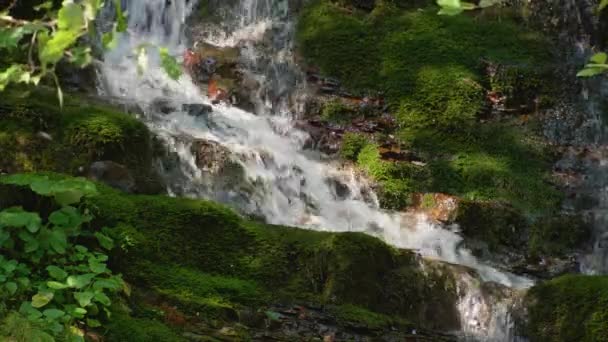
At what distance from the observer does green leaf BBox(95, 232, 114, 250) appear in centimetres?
424

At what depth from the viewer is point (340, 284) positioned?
5.02 metres

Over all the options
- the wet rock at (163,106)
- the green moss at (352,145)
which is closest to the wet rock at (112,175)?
the wet rock at (163,106)

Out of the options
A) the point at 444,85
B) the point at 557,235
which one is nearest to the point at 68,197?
the point at 557,235

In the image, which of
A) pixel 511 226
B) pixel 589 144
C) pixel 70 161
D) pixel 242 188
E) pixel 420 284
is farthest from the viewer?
pixel 589 144

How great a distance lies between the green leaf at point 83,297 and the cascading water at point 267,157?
10.3 feet

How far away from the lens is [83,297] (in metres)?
3.57

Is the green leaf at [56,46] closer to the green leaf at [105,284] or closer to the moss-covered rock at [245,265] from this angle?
the green leaf at [105,284]

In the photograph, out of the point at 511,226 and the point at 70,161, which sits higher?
the point at 70,161

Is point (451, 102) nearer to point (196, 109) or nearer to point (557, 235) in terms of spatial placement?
point (557, 235)

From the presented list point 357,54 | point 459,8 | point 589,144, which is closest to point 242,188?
point 357,54

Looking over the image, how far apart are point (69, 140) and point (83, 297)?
115 inches

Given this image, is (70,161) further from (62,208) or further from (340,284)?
(340,284)

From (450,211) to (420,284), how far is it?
3.16 meters

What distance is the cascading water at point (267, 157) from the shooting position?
7.31m
